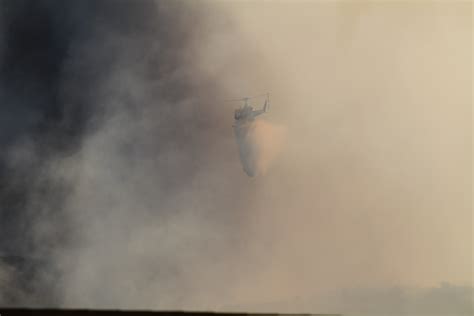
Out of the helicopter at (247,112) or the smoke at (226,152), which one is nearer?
the smoke at (226,152)

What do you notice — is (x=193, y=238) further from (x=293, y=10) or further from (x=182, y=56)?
(x=293, y=10)

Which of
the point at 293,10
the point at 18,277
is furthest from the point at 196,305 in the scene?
the point at 293,10

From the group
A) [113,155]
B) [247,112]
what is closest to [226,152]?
[247,112]

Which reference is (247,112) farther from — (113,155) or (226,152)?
(113,155)

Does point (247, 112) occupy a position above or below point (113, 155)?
above

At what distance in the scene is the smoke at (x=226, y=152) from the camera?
19.8ft

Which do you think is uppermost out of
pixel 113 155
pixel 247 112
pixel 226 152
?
pixel 247 112

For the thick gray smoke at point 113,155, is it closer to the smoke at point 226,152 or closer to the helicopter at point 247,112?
the smoke at point 226,152

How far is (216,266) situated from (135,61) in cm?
287

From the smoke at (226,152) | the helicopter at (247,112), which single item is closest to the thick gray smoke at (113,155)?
the smoke at (226,152)

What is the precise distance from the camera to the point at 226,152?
631 cm

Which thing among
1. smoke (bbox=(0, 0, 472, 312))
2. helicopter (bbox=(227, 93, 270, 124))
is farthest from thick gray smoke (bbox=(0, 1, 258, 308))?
helicopter (bbox=(227, 93, 270, 124))

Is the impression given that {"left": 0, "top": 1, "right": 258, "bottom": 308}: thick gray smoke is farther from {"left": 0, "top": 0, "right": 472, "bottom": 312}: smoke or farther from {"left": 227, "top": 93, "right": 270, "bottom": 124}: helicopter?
{"left": 227, "top": 93, "right": 270, "bottom": 124}: helicopter

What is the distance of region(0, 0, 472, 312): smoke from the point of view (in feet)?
19.8
